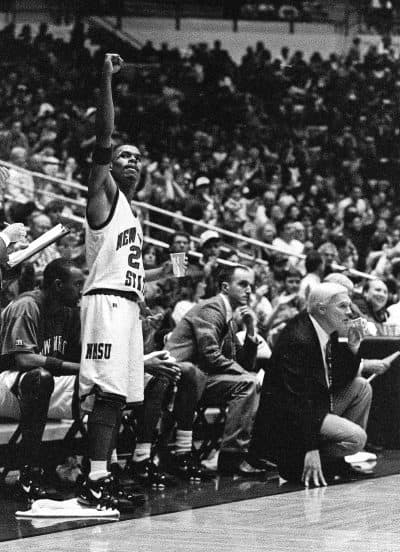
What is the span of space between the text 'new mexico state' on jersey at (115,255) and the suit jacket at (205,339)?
1750 mm

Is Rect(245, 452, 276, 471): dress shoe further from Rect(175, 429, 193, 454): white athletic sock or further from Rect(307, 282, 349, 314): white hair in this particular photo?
Rect(307, 282, 349, 314): white hair

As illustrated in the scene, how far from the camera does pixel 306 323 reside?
27.8 ft

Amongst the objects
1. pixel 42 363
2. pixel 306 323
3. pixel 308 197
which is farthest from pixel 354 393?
pixel 308 197

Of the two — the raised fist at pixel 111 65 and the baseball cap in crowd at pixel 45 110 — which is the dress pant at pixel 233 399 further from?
the baseball cap in crowd at pixel 45 110

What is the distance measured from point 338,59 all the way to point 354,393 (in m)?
19.9

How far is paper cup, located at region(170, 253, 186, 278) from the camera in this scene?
768 centimetres

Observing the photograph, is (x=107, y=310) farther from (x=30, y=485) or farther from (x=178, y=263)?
(x=30, y=485)

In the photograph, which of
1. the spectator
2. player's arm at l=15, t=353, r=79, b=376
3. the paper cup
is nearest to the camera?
player's arm at l=15, t=353, r=79, b=376

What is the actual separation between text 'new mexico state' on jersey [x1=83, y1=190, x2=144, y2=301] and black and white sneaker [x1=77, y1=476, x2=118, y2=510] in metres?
1.01

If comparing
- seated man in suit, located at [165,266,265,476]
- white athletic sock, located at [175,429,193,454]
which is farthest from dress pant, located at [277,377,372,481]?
white athletic sock, located at [175,429,193,454]

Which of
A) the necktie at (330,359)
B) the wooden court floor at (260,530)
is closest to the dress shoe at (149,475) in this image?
the wooden court floor at (260,530)

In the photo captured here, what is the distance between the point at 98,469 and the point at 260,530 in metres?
0.98

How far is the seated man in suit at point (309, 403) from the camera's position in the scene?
324 inches

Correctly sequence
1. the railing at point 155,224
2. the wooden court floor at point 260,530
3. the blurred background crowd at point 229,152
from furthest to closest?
the railing at point 155,224 < the blurred background crowd at point 229,152 < the wooden court floor at point 260,530
